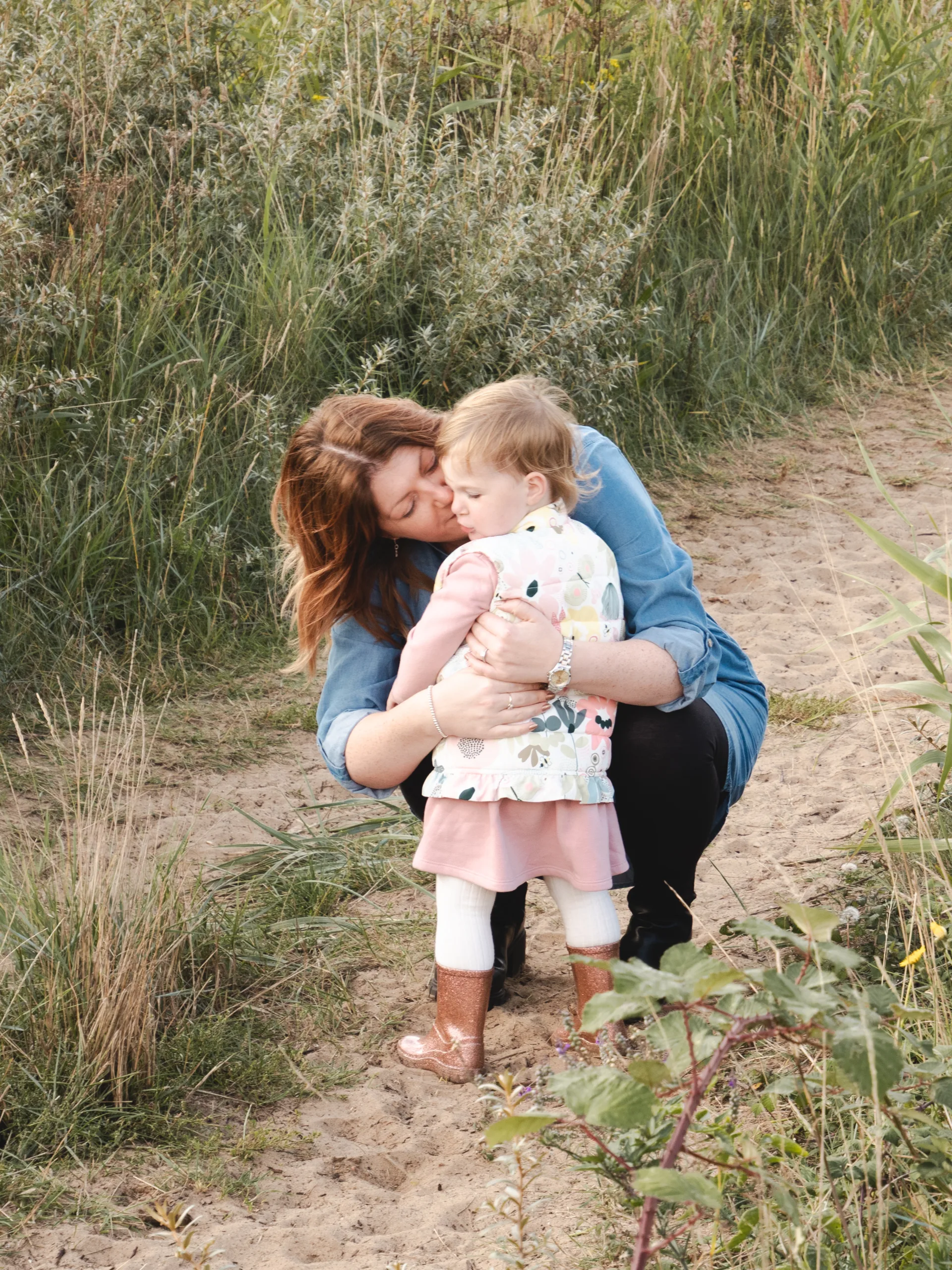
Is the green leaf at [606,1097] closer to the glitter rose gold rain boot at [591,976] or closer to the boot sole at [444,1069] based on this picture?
the glitter rose gold rain boot at [591,976]

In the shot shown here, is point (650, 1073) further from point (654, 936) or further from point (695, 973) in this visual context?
point (654, 936)

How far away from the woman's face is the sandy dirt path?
0.77 m

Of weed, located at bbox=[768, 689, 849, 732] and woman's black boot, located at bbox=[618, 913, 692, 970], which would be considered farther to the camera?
weed, located at bbox=[768, 689, 849, 732]

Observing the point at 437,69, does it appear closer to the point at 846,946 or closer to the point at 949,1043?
the point at 846,946

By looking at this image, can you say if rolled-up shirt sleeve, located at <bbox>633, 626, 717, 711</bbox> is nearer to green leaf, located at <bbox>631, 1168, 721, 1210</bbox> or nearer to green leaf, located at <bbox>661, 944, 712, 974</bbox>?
green leaf, located at <bbox>661, 944, 712, 974</bbox>

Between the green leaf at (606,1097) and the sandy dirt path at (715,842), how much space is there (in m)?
0.54

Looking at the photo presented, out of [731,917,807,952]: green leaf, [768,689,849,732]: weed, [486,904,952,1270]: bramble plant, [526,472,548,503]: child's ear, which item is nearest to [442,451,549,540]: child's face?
[526,472,548,503]: child's ear

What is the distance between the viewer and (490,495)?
7.23ft

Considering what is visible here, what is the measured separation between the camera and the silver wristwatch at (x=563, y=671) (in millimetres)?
2135

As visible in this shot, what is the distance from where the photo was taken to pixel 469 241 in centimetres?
473

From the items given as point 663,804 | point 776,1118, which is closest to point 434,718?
point 663,804

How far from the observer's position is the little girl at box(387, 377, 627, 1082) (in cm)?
215

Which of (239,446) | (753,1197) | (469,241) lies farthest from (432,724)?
(469,241)

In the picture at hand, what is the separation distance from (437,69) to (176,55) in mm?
1262
